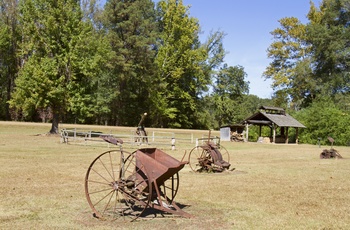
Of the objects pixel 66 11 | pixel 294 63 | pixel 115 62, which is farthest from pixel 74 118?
pixel 294 63

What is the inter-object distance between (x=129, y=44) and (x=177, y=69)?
9.23m

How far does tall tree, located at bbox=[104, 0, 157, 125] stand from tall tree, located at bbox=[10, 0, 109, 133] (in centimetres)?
1521

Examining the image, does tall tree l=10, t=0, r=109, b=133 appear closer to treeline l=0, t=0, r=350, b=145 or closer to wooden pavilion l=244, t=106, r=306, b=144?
treeline l=0, t=0, r=350, b=145

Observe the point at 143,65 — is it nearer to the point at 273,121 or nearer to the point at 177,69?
the point at 177,69

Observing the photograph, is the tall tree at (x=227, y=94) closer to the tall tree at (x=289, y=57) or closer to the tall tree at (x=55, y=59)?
the tall tree at (x=289, y=57)

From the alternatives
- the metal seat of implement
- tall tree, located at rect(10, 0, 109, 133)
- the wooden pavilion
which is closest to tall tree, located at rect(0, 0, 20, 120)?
tall tree, located at rect(10, 0, 109, 133)

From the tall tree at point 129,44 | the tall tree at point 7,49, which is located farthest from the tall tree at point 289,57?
the tall tree at point 7,49

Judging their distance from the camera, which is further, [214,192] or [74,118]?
[74,118]

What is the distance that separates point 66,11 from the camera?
3750 cm

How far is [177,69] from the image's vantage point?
200 feet

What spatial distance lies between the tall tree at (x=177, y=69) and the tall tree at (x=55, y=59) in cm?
2198

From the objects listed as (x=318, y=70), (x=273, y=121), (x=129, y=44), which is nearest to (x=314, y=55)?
(x=318, y=70)

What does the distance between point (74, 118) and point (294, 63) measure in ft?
119

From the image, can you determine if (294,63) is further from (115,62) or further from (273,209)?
(273,209)
